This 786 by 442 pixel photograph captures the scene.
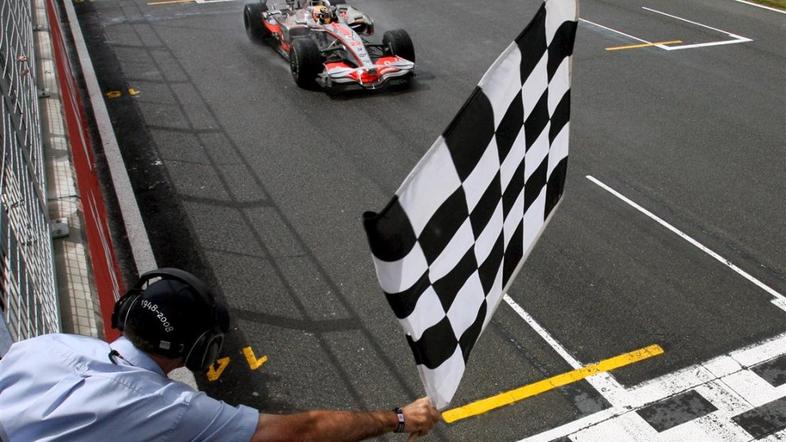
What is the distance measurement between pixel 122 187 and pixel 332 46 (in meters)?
4.16

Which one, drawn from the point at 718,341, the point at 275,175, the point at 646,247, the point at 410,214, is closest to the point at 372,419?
the point at 410,214

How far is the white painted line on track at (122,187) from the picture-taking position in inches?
225

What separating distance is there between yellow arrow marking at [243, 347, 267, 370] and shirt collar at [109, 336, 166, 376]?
2.82m

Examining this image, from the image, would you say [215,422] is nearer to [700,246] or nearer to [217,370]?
[217,370]

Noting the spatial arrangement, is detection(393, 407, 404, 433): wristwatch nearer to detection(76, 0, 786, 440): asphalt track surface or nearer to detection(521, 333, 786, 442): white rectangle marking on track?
detection(76, 0, 786, 440): asphalt track surface

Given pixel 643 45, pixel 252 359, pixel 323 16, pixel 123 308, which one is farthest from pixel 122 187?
pixel 643 45

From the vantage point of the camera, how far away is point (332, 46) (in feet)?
32.8

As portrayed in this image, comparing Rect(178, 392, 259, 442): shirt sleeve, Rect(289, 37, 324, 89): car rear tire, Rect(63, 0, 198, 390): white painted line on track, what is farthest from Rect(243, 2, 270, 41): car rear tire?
Rect(178, 392, 259, 442): shirt sleeve

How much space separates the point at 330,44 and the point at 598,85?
400cm

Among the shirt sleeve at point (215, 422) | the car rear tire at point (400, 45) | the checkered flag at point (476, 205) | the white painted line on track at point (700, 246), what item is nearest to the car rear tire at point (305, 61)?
the car rear tire at point (400, 45)

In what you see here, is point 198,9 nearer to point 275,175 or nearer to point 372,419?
point 275,175

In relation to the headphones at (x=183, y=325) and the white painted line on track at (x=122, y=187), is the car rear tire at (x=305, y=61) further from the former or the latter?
the headphones at (x=183, y=325)

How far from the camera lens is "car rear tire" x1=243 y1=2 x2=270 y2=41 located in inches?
454

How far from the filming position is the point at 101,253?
4.74 m
